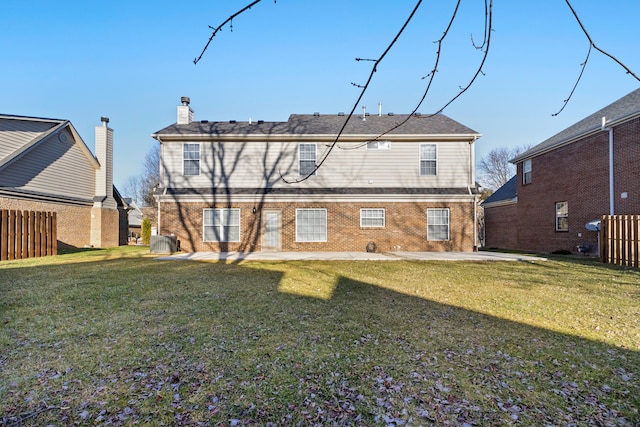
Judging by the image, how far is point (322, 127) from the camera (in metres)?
16.9

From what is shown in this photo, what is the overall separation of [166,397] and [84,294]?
16.4 feet

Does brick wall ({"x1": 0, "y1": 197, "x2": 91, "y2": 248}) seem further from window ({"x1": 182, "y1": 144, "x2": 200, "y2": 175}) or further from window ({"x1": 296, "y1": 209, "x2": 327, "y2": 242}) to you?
window ({"x1": 296, "y1": 209, "x2": 327, "y2": 242})

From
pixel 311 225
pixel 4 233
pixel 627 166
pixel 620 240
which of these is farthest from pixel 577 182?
pixel 4 233

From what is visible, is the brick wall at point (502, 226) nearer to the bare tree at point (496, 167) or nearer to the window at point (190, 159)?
the window at point (190, 159)

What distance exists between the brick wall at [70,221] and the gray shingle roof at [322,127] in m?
7.43

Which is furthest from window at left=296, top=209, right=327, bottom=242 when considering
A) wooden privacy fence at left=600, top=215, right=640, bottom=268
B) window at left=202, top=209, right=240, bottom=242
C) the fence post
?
the fence post

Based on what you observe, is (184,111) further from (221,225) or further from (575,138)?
(575,138)

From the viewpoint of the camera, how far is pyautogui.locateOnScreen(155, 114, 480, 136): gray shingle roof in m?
16.1

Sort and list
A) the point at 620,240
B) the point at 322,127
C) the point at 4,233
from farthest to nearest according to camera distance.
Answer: the point at 322,127, the point at 4,233, the point at 620,240

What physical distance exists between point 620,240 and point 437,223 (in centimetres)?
Answer: 648

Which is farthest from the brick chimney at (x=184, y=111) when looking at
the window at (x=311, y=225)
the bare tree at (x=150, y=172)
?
the bare tree at (x=150, y=172)

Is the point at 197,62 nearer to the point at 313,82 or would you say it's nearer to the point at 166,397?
the point at 166,397

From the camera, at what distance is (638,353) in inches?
148

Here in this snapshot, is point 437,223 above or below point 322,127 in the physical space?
below
